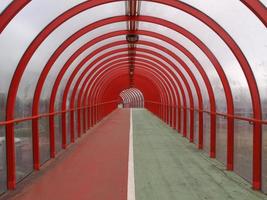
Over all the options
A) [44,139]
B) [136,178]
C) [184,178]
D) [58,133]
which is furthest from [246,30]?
[58,133]

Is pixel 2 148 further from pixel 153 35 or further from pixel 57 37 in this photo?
pixel 153 35

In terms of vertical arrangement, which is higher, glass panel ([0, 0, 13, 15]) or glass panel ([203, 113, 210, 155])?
glass panel ([0, 0, 13, 15])

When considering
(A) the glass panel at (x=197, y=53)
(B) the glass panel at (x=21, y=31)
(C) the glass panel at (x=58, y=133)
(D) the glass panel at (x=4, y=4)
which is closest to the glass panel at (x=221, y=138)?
(A) the glass panel at (x=197, y=53)

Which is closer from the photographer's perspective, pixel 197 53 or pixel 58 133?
pixel 58 133

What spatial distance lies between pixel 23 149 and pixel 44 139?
5.92ft

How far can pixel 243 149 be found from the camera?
7.91 meters

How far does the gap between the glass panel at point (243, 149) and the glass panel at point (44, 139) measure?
201 inches

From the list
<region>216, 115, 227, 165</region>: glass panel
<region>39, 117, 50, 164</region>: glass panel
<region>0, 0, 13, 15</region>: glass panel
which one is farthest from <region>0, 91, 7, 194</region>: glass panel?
<region>216, 115, 227, 165</region>: glass panel

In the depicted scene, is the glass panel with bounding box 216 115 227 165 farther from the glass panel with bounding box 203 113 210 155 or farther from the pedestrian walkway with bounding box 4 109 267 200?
the glass panel with bounding box 203 113 210 155

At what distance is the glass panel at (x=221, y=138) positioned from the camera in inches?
364

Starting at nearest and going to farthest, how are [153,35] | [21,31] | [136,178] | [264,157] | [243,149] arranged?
[264,157]
[21,31]
[136,178]
[243,149]
[153,35]

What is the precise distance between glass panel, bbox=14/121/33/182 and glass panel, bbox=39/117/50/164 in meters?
0.84

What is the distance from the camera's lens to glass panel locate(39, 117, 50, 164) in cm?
926

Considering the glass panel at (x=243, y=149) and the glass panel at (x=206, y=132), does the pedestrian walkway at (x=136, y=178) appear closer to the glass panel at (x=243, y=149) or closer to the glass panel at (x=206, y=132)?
the glass panel at (x=243, y=149)
